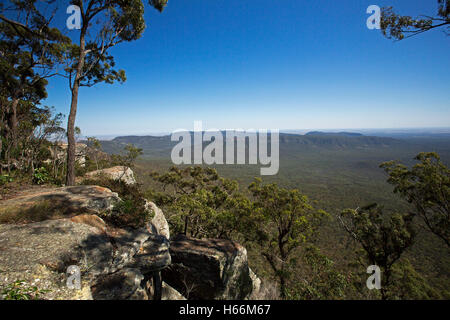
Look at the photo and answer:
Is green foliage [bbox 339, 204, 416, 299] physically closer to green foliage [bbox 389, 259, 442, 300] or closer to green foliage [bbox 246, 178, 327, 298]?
green foliage [bbox 389, 259, 442, 300]

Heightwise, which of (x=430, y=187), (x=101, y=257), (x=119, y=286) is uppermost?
(x=430, y=187)

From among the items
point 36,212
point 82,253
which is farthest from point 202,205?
point 36,212

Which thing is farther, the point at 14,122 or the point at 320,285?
the point at 14,122

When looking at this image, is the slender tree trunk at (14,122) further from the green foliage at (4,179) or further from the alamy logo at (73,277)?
the alamy logo at (73,277)

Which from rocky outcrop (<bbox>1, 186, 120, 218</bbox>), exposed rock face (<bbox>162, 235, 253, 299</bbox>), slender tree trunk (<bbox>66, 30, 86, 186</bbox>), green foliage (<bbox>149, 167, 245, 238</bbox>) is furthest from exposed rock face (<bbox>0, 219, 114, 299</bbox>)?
green foliage (<bbox>149, 167, 245, 238</bbox>)

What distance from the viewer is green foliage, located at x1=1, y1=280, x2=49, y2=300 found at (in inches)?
126

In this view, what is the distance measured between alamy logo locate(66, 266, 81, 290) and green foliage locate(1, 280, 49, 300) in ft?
1.92

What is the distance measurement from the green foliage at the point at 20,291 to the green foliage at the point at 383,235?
16.3 meters

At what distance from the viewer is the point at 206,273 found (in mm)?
8703

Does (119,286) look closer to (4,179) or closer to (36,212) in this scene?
(36,212)

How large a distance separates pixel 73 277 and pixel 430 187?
1868 cm

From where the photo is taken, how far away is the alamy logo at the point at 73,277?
13.6 feet
